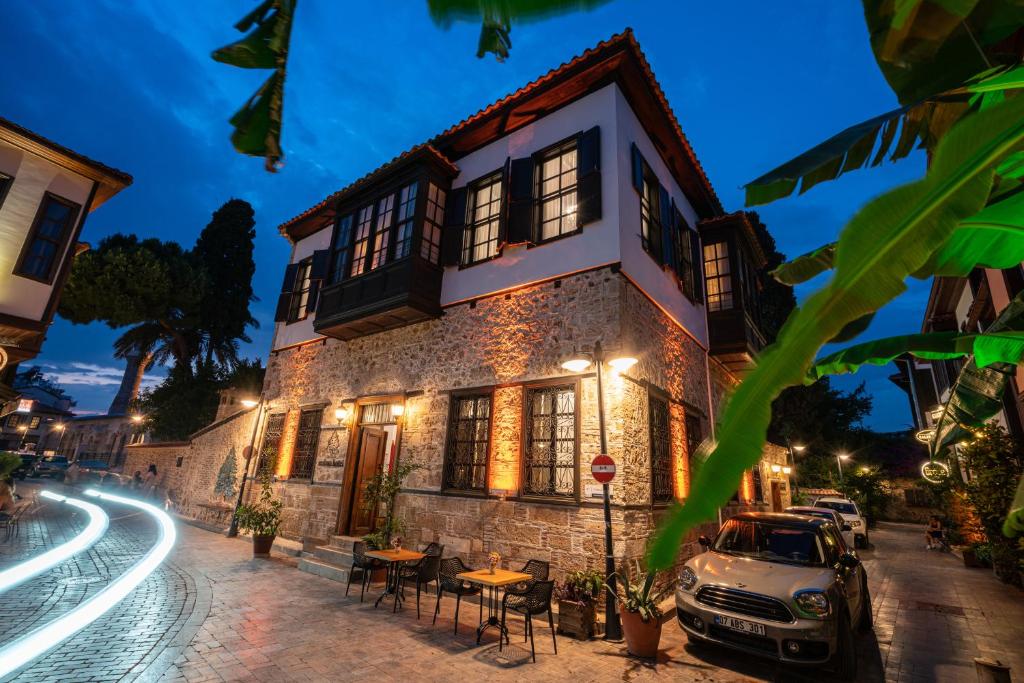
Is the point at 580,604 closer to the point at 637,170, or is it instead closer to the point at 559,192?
the point at 559,192

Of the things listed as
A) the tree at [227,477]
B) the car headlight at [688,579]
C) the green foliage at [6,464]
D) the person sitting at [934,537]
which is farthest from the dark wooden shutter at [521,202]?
the person sitting at [934,537]

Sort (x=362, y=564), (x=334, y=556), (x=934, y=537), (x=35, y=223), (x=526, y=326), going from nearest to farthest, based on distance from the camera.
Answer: (x=362, y=564) < (x=526, y=326) < (x=334, y=556) < (x=35, y=223) < (x=934, y=537)

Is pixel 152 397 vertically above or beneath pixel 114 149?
beneath

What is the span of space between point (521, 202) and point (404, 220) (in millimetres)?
3126

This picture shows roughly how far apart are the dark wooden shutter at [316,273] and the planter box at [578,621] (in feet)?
36.2

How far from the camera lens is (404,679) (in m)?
4.68

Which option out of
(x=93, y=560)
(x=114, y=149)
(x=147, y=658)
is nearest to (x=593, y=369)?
(x=147, y=658)

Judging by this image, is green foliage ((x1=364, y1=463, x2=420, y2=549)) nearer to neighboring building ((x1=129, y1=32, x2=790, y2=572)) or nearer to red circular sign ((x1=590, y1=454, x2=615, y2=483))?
neighboring building ((x1=129, y1=32, x2=790, y2=572))

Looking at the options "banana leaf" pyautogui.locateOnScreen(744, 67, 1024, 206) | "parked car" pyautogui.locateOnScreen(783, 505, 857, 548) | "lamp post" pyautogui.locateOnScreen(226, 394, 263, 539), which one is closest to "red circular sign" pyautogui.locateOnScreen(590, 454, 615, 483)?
"parked car" pyautogui.locateOnScreen(783, 505, 857, 548)

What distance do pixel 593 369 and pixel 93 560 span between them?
11368 millimetres

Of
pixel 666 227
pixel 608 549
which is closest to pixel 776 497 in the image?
pixel 666 227

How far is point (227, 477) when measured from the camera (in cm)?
1495

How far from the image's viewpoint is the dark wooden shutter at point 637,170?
902 cm

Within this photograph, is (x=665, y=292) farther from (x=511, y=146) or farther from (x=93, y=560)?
(x=93, y=560)
